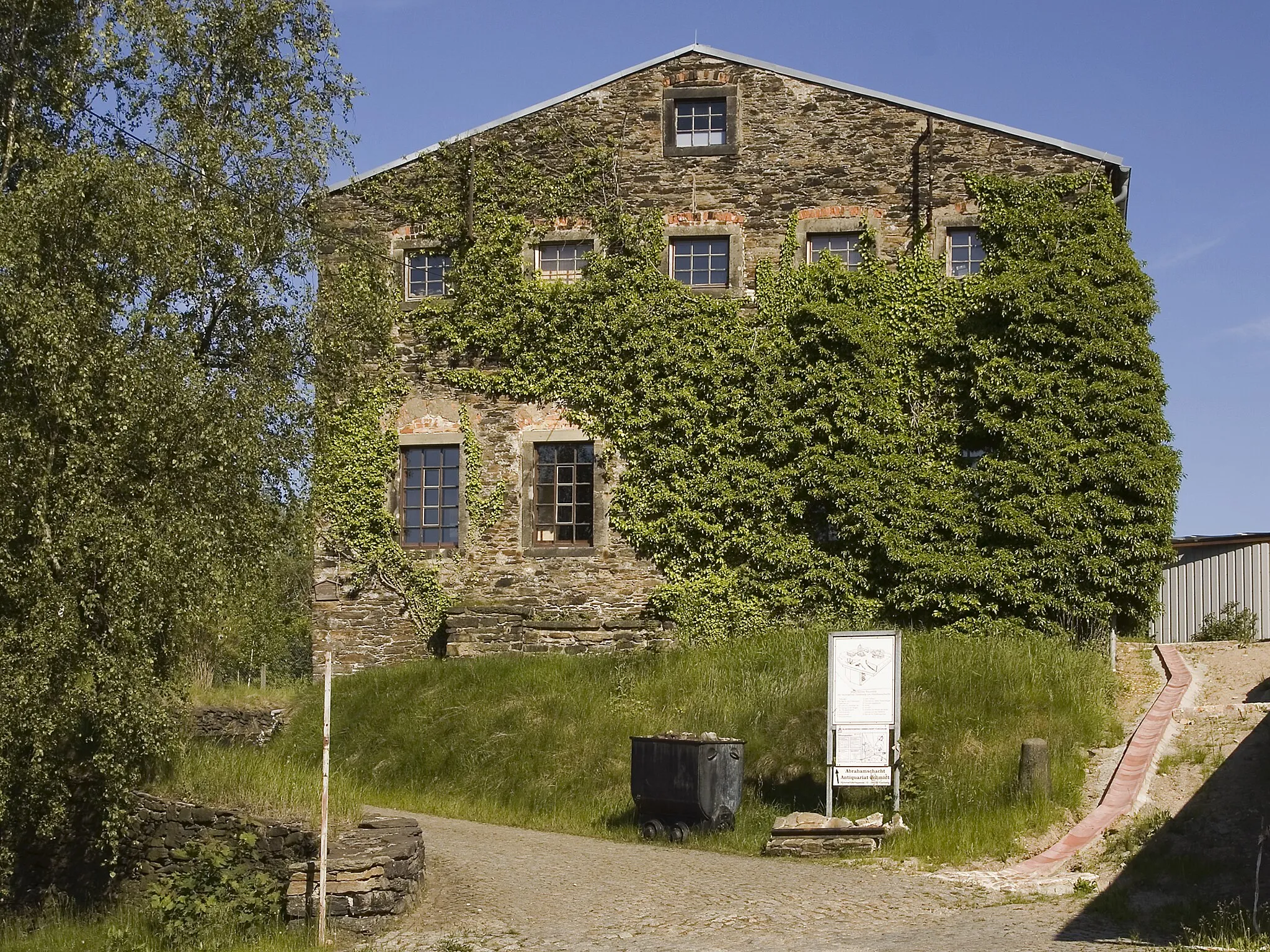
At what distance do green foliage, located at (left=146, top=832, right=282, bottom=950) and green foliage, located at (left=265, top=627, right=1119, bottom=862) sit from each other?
387 centimetres

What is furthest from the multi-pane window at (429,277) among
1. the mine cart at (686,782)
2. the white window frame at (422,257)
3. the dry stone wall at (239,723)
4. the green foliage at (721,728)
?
the mine cart at (686,782)

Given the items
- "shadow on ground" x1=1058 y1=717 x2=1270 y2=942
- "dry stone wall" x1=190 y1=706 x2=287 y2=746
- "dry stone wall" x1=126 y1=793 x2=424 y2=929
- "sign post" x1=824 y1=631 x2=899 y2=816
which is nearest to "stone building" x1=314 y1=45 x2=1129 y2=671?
"dry stone wall" x1=190 y1=706 x2=287 y2=746

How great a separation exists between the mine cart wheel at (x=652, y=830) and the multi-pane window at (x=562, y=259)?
10.4 m

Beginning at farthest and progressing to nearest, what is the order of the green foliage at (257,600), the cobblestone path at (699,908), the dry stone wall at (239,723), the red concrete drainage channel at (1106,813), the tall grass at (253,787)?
the dry stone wall at (239,723) < the green foliage at (257,600) < the tall grass at (253,787) < the red concrete drainage channel at (1106,813) < the cobblestone path at (699,908)

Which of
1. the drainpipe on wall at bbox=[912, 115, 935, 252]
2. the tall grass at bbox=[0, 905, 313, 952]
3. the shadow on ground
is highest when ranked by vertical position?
the drainpipe on wall at bbox=[912, 115, 935, 252]

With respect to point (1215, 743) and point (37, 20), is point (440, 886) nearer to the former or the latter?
point (1215, 743)

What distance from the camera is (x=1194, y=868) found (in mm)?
11453

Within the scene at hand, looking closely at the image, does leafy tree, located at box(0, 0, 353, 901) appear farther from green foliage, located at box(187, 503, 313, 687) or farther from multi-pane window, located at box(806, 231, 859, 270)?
multi-pane window, located at box(806, 231, 859, 270)

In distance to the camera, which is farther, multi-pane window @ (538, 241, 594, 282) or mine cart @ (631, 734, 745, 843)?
multi-pane window @ (538, 241, 594, 282)

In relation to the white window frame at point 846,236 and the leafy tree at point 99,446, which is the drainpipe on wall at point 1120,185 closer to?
the white window frame at point 846,236

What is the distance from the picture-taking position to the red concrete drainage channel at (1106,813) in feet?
38.8

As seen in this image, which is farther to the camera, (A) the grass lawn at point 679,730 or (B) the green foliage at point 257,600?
(B) the green foliage at point 257,600

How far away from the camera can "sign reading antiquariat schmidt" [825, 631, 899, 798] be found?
14125 mm

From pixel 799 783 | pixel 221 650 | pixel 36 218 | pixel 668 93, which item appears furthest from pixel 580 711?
pixel 221 650
